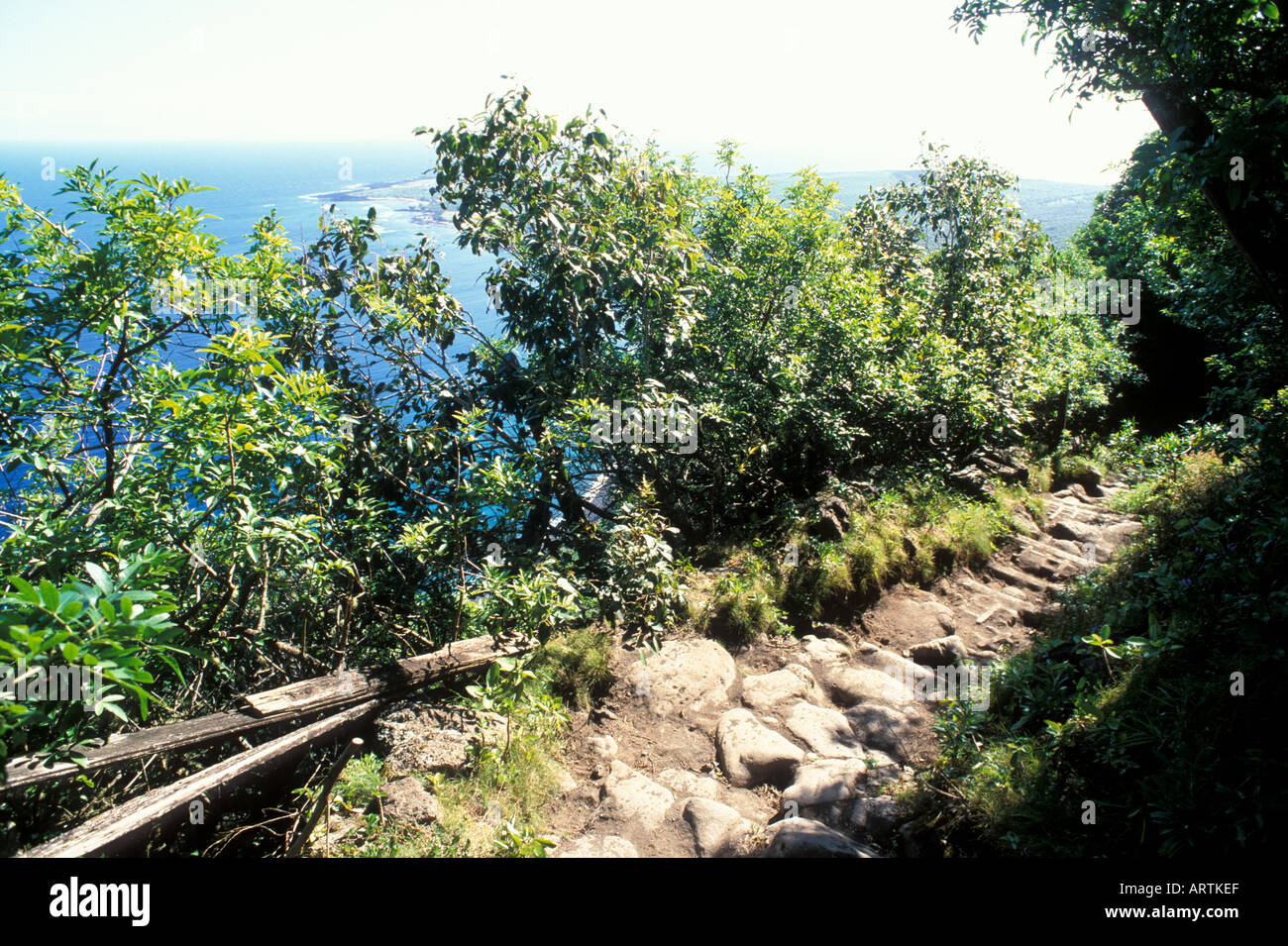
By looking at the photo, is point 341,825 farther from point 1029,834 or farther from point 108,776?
point 1029,834

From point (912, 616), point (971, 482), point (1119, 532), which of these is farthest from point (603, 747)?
point (1119, 532)

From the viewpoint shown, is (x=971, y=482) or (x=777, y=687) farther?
(x=971, y=482)

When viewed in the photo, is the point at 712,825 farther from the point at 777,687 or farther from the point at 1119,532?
the point at 1119,532

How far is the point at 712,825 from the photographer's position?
4176mm

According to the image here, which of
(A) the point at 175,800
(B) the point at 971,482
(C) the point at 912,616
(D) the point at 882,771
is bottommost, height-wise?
(D) the point at 882,771

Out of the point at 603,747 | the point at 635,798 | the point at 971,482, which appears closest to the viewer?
the point at 635,798

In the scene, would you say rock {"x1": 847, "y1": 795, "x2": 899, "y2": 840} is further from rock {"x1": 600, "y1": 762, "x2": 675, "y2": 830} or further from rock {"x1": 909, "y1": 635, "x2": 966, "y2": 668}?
rock {"x1": 909, "y1": 635, "x2": 966, "y2": 668}

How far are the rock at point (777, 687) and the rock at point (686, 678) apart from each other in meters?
0.20

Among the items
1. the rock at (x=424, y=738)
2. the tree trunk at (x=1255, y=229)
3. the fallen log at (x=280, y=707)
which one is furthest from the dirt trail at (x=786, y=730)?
the tree trunk at (x=1255, y=229)

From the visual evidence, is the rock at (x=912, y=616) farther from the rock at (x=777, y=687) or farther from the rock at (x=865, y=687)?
the rock at (x=777, y=687)

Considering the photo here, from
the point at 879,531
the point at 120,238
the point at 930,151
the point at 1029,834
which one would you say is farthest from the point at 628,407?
the point at 930,151

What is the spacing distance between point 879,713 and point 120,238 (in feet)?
22.0

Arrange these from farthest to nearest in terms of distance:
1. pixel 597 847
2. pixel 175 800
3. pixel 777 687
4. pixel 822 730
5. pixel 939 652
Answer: pixel 939 652 → pixel 777 687 → pixel 822 730 → pixel 597 847 → pixel 175 800

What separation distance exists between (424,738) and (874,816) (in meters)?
3.31
